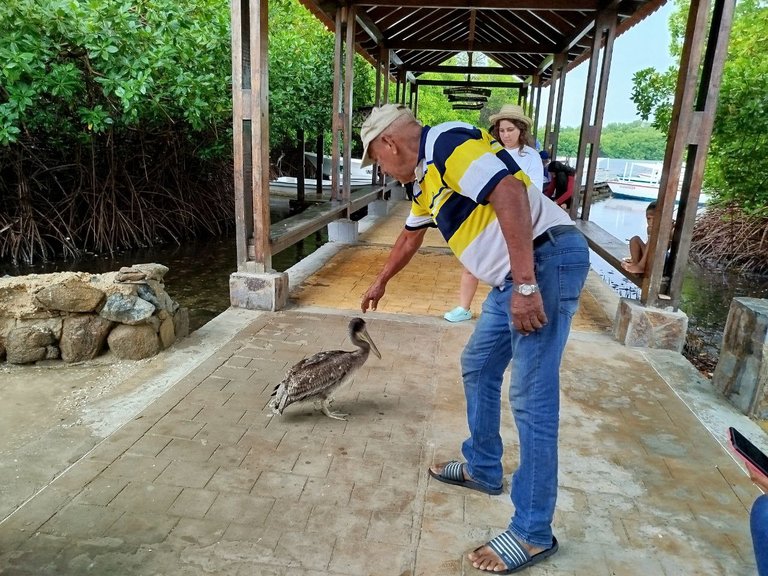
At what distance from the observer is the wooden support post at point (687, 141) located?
4281 millimetres

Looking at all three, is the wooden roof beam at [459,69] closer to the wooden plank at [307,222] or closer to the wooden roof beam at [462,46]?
the wooden roof beam at [462,46]

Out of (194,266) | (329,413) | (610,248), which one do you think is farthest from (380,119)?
(194,266)

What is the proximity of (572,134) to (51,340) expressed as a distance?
51994 mm

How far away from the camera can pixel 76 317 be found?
392cm

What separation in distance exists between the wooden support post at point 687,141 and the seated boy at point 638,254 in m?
0.12

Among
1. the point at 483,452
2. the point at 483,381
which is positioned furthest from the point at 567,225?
the point at 483,452

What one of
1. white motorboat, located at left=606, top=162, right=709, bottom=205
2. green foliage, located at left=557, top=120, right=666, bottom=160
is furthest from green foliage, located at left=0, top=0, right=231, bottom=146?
green foliage, located at left=557, top=120, right=666, bottom=160

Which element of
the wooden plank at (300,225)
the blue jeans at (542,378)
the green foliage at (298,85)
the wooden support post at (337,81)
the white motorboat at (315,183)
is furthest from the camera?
the white motorboat at (315,183)

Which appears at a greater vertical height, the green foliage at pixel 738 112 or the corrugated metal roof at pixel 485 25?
the corrugated metal roof at pixel 485 25

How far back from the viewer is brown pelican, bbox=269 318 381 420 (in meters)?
3.18

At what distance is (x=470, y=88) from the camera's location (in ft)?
48.6

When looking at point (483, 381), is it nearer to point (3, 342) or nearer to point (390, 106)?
point (390, 106)

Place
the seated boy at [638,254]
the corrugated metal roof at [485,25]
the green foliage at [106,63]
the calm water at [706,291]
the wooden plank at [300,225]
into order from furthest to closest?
1. the calm water at [706,291]
2. the corrugated metal roof at [485,25]
3. the green foliage at [106,63]
4. the wooden plank at [300,225]
5. the seated boy at [638,254]

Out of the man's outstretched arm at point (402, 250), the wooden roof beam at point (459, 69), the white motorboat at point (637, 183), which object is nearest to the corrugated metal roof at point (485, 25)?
the wooden roof beam at point (459, 69)
